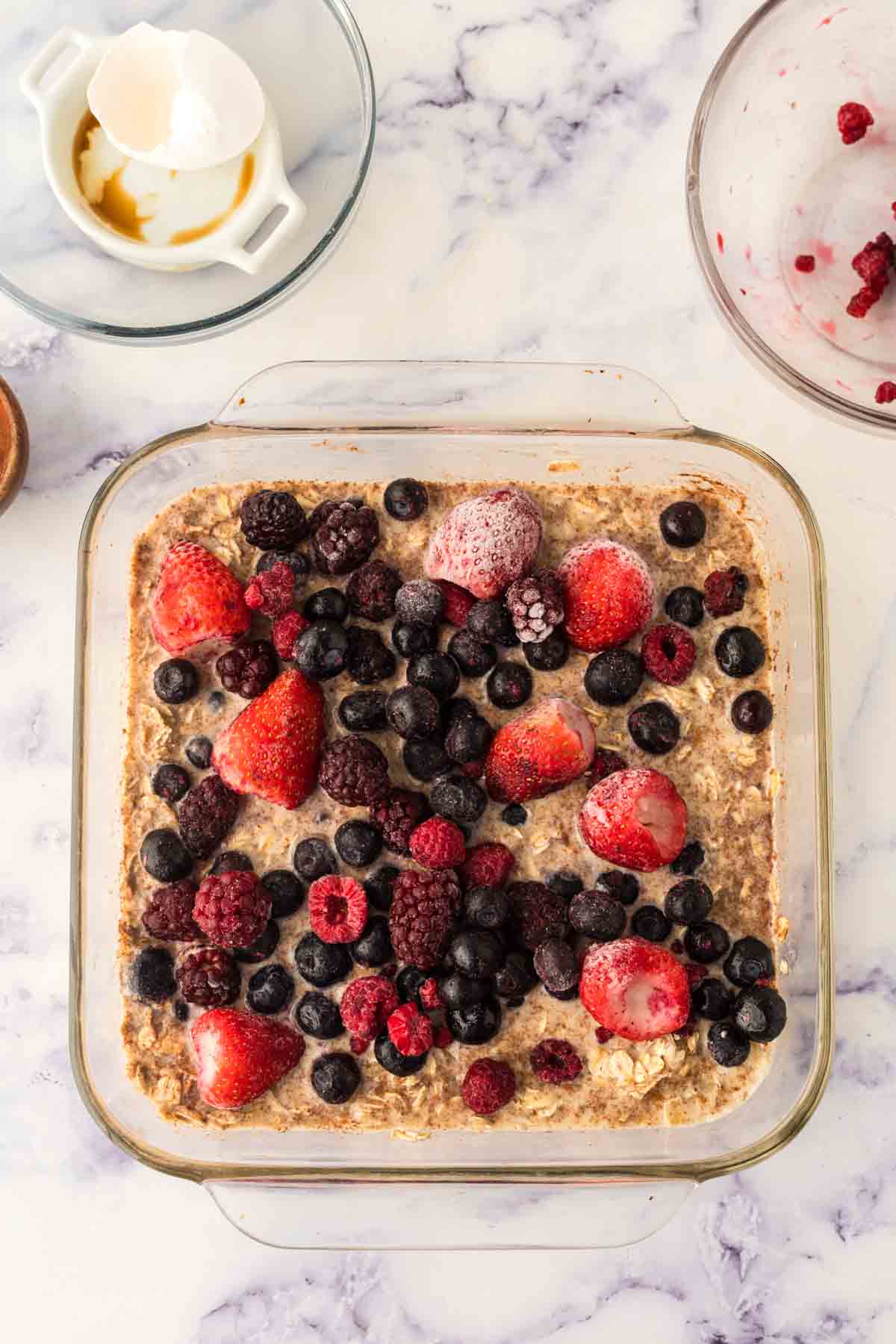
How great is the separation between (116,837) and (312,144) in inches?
45.6

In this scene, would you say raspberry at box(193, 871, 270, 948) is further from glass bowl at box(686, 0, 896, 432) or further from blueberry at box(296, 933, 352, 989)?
glass bowl at box(686, 0, 896, 432)

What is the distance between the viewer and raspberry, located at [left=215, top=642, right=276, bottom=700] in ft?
6.13

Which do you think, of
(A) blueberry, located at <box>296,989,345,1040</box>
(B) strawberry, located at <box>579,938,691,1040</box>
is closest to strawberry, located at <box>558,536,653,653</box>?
(B) strawberry, located at <box>579,938,691,1040</box>

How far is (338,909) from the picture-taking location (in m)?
1.81

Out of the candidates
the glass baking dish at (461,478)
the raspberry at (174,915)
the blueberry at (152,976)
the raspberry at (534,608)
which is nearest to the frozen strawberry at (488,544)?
the raspberry at (534,608)

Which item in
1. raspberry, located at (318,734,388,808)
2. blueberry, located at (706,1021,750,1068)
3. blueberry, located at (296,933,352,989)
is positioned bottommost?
blueberry, located at (706,1021,750,1068)

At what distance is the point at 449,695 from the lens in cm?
187

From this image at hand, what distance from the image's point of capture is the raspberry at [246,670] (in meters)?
1.87

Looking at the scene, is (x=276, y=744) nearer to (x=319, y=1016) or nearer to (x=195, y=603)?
(x=195, y=603)

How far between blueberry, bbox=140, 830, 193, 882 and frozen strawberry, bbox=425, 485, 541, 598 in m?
0.59

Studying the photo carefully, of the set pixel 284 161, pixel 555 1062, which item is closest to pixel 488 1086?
pixel 555 1062

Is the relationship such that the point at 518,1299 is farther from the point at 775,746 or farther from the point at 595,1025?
the point at 775,746

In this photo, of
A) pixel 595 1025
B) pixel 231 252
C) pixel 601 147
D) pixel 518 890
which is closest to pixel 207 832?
pixel 518 890

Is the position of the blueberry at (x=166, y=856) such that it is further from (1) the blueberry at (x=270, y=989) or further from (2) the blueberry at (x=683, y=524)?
(2) the blueberry at (x=683, y=524)
